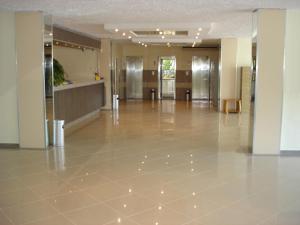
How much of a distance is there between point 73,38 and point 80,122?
2551mm

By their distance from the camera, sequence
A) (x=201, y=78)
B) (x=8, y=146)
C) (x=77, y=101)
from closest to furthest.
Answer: (x=8, y=146)
(x=77, y=101)
(x=201, y=78)

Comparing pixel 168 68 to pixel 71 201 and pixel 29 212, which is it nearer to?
pixel 71 201

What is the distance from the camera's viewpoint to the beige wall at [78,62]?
39.5ft

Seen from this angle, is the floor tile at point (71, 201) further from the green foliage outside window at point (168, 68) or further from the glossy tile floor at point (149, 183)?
the green foliage outside window at point (168, 68)

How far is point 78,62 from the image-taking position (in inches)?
498

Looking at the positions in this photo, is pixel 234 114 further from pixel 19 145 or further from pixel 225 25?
pixel 19 145

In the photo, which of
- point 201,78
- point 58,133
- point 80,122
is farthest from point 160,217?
point 201,78

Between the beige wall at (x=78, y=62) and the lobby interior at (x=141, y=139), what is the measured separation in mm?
1149

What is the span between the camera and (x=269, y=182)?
16.7 ft

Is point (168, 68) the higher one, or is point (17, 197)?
point (168, 68)

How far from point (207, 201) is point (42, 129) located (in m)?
4.00

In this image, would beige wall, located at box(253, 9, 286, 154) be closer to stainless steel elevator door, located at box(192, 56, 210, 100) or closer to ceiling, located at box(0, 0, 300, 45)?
ceiling, located at box(0, 0, 300, 45)

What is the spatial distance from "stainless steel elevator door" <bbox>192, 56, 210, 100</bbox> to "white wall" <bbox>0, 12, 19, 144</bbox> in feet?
40.8

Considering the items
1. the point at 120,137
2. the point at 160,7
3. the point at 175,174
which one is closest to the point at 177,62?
the point at 120,137
